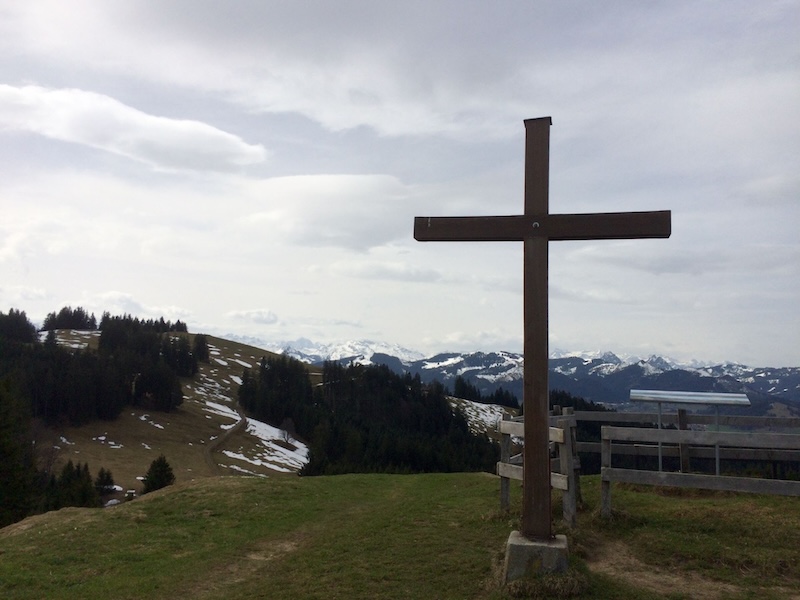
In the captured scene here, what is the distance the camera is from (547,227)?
9.67 m

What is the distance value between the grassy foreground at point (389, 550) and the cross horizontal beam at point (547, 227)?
17.3ft

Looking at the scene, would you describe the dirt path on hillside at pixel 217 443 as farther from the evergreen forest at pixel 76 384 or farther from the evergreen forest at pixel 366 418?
the evergreen forest at pixel 76 384

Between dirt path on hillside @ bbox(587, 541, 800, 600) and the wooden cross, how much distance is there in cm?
147

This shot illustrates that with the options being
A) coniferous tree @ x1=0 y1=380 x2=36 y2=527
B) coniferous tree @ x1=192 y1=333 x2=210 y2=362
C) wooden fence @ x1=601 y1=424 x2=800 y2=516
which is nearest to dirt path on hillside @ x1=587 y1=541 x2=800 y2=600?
wooden fence @ x1=601 y1=424 x2=800 y2=516

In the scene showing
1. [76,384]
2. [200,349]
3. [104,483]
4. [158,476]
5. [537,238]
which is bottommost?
→ [104,483]

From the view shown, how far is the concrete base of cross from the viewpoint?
8.66m

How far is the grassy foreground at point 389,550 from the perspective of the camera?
9.16 meters

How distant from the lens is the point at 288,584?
33.4ft

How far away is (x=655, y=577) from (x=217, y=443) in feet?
309

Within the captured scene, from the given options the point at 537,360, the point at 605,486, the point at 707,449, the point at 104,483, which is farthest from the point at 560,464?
the point at 104,483

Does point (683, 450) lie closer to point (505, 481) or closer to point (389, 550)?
point (505, 481)

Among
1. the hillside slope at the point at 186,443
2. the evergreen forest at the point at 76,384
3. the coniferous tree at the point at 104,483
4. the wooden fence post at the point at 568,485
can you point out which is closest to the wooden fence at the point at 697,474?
the wooden fence post at the point at 568,485

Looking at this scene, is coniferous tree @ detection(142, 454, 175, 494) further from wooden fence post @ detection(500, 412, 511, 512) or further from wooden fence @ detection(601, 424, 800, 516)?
wooden fence @ detection(601, 424, 800, 516)

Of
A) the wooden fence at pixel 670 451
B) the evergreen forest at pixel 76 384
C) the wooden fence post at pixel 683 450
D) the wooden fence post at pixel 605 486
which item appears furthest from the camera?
the evergreen forest at pixel 76 384
